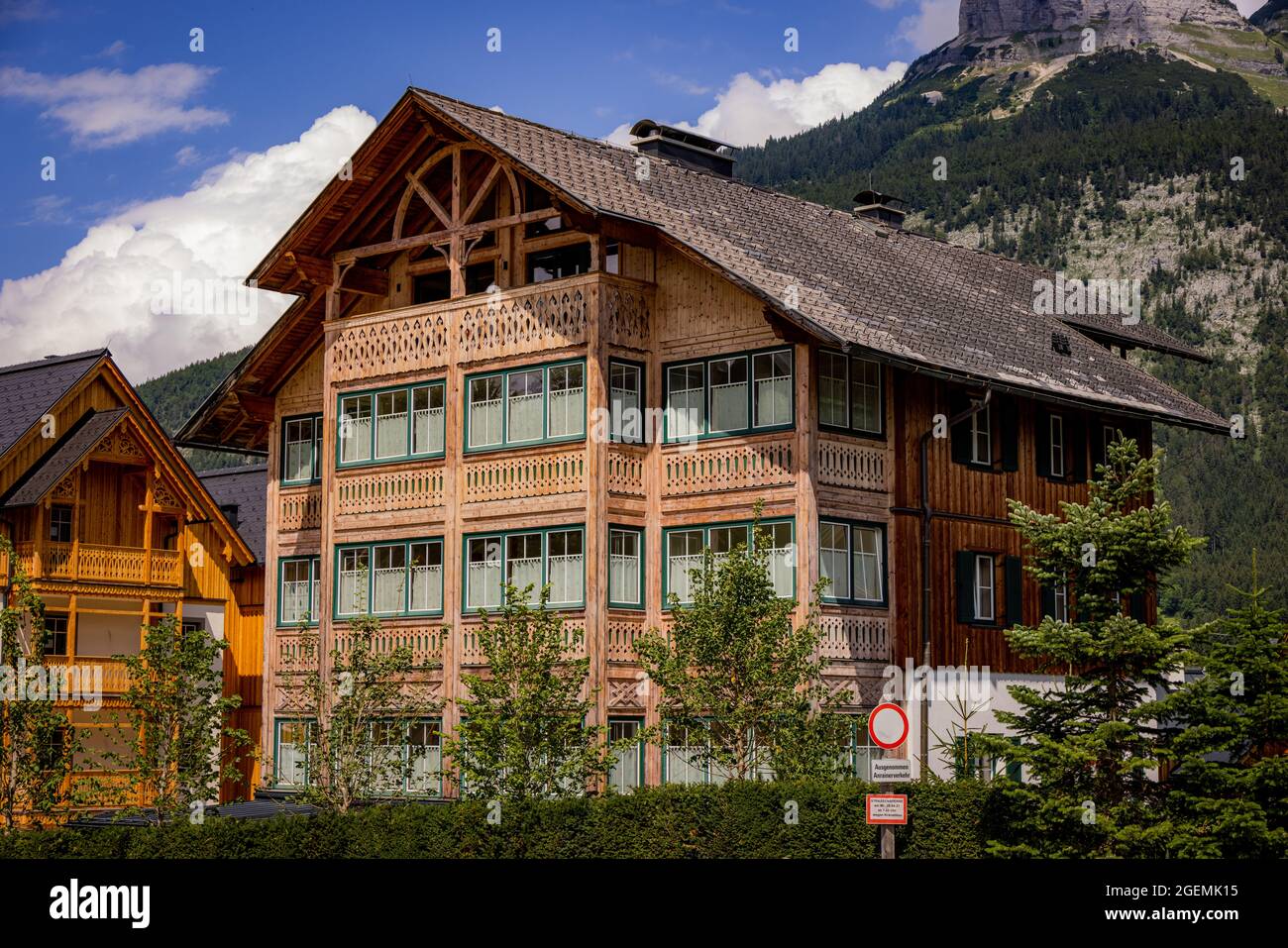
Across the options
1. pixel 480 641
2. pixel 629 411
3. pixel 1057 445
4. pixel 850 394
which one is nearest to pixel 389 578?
pixel 480 641

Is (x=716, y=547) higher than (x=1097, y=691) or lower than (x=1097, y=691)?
higher

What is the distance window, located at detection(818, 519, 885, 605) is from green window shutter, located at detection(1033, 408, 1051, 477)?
581 centimetres

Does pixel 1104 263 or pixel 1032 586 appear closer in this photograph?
pixel 1032 586

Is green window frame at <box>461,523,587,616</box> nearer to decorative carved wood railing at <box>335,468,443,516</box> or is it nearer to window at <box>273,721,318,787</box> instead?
decorative carved wood railing at <box>335,468,443,516</box>

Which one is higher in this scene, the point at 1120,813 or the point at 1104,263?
the point at 1104,263

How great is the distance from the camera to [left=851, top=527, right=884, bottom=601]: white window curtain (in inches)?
1368

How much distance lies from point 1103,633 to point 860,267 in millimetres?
14169

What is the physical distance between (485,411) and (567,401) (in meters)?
2.21

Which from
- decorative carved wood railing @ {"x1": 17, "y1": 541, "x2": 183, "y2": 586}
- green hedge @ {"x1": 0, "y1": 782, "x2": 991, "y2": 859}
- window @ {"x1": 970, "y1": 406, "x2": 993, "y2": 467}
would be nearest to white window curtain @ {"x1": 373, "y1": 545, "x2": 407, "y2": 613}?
green hedge @ {"x1": 0, "y1": 782, "x2": 991, "y2": 859}

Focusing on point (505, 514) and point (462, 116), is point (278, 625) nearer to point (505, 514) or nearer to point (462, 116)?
point (505, 514)

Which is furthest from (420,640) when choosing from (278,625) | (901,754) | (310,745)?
(901,754)

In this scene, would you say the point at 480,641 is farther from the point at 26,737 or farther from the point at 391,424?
the point at 26,737

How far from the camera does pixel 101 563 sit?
4638 cm

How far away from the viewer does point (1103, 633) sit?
2742 centimetres
